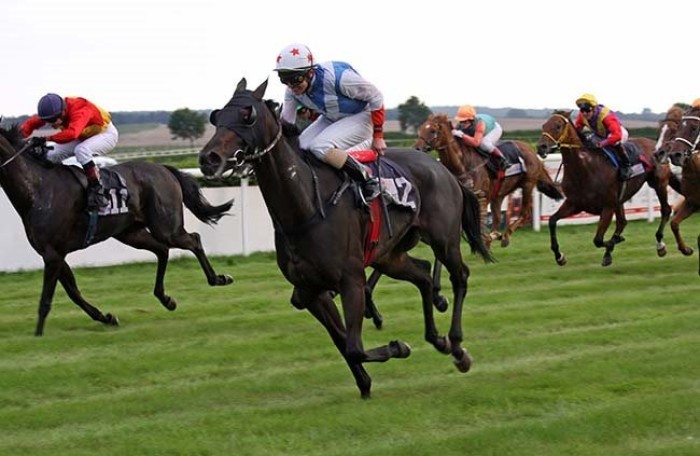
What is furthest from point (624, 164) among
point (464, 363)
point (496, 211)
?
point (464, 363)

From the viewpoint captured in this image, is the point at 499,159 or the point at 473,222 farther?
the point at 499,159

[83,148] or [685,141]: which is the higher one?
[83,148]

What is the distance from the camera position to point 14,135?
8805 mm

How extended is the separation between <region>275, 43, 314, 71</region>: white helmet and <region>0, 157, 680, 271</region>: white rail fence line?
5.81 metres

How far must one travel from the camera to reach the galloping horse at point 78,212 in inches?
342

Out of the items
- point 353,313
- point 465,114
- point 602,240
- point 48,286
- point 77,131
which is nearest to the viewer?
point 353,313

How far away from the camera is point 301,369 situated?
7.13 metres

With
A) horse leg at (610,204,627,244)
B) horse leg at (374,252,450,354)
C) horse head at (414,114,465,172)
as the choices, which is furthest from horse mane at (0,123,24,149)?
horse leg at (610,204,627,244)

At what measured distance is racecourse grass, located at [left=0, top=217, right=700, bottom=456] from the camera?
536cm

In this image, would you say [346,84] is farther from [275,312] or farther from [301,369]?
[275,312]

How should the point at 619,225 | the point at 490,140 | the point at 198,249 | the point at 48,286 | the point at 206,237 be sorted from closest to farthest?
the point at 48,286, the point at 198,249, the point at 619,225, the point at 206,237, the point at 490,140

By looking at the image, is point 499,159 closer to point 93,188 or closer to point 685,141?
point 685,141

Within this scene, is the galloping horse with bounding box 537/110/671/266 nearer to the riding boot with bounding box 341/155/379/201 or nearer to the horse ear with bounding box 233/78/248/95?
the riding boot with bounding box 341/155/379/201

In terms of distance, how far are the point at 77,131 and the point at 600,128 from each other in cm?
620
